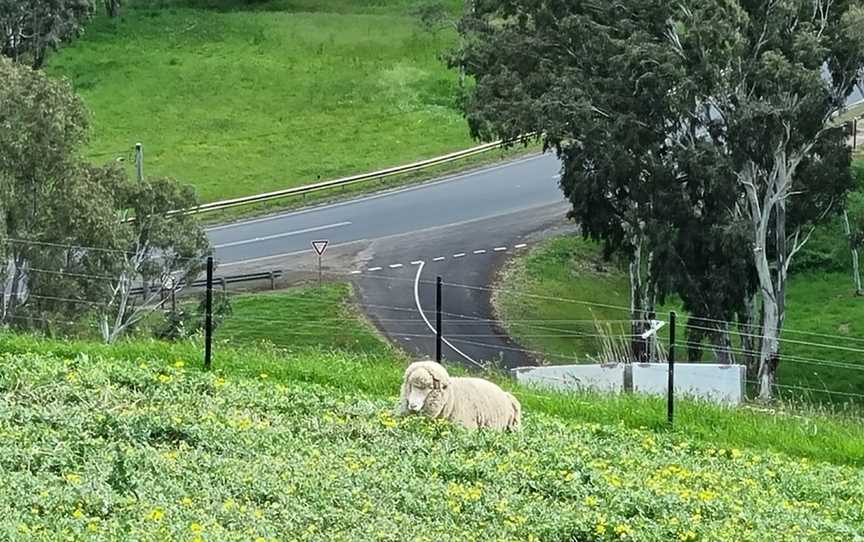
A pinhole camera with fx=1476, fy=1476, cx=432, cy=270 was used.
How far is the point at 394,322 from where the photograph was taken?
39.6 metres

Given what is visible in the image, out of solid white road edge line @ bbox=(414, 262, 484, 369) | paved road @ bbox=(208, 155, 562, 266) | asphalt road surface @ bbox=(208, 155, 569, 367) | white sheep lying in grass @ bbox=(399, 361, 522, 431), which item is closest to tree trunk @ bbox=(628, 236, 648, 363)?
asphalt road surface @ bbox=(208, 155, 569, 367)

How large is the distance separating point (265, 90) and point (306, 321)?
31931mm

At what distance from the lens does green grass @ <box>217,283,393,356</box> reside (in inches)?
1417

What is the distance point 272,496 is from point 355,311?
2974cm

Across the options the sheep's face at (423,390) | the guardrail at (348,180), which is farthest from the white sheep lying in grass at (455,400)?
the guardrail at (348,180)

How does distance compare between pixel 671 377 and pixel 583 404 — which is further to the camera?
pixel 583 404

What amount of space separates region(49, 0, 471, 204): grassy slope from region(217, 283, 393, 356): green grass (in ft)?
45.5

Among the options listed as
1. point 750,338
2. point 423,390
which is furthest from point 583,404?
point 750,338

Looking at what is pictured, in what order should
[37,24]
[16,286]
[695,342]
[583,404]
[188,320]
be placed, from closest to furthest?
[583,404], [16,286], [188,320], [695,342], [37,24]

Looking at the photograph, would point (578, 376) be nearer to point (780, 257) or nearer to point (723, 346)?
point (723, 346)

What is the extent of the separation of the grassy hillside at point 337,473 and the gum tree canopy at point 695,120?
16.2 meters

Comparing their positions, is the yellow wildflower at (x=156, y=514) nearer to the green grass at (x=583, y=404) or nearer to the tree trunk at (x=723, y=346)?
the green grass at (x=583, y=404)

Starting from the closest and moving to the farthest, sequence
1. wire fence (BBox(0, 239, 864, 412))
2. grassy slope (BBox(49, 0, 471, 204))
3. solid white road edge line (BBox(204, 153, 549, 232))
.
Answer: wire fence (BBox(0, 239, 864, 412)), solid white road edge line (BBox(204, 153, 549, 232)), grassy slope (BBox(49, 0, 471, 204))

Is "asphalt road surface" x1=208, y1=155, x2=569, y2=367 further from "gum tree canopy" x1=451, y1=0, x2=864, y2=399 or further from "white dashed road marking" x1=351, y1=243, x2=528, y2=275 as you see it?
"gum tree canopy" x1=451, y1=0, x2=864, y2=399
